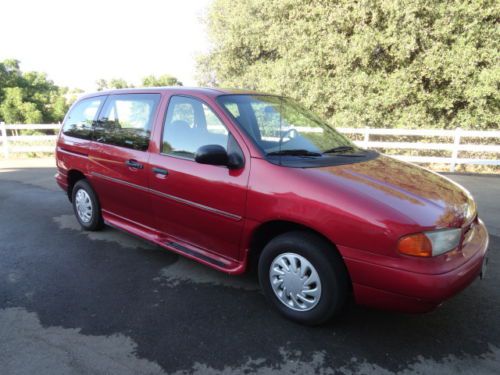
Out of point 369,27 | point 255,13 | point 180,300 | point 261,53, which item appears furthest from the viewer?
point 261,53

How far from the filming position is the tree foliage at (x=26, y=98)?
44.3 meters

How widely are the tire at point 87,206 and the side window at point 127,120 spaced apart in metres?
0.72

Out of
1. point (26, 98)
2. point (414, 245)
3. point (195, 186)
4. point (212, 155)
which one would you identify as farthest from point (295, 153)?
point (26, 98)

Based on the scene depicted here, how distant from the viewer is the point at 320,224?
2.49 meters

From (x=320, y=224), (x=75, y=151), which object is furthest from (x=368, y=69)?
(x=320, y=224)

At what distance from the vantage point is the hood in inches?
94.1

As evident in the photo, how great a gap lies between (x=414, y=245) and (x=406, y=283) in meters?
0.24

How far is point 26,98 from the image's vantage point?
156 feet

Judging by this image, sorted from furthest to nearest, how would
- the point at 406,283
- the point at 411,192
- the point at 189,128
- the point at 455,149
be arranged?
the point at 455,149
the point at 189,128
the point at 411,192
the point at 406,283

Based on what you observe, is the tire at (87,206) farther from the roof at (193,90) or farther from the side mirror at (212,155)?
the side mirror at (212,155)

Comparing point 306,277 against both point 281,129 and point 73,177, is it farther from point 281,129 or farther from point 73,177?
point 73,177

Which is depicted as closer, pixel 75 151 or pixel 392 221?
pixel 392 221

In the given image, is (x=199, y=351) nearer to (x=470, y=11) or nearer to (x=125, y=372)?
(x=125, y=372)

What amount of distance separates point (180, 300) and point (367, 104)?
→ 444 inches
